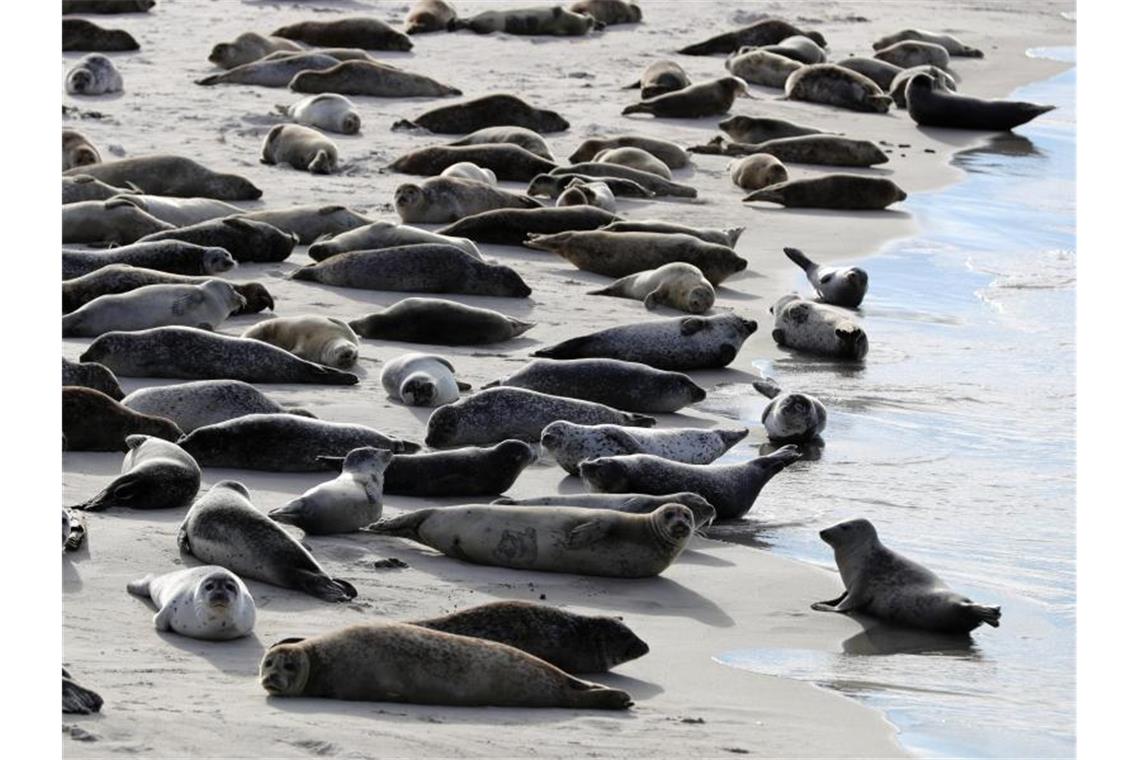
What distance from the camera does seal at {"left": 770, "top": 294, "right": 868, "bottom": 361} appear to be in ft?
28.3

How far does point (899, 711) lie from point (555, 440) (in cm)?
221

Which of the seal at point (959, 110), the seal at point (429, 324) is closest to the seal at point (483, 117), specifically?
the seal at point (959, 110)

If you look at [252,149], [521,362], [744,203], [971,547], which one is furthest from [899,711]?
[252,149]

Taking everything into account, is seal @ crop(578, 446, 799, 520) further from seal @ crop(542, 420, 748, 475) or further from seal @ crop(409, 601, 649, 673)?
seal @ crop(409, 601, 649, 673)

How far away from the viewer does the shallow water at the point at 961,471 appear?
478cm

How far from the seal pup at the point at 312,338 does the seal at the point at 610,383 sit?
672 millimetres

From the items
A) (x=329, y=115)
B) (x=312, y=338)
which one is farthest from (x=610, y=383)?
(x=329, y=115)

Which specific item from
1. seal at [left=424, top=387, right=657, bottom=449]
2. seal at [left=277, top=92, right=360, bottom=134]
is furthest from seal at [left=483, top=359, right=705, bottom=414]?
seal at [left=277, top=92, right=360, bottom=134]

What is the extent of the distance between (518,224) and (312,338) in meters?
2.74

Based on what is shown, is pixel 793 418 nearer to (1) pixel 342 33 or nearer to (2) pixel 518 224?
(2) pixel 518 224

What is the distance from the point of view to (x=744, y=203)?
12.2 meters

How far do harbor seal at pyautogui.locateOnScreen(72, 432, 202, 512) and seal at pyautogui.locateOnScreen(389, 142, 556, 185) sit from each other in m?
6.40

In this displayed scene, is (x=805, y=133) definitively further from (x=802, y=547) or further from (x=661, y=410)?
(x=802, y=547)

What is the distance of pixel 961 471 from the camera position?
7.02 meters
